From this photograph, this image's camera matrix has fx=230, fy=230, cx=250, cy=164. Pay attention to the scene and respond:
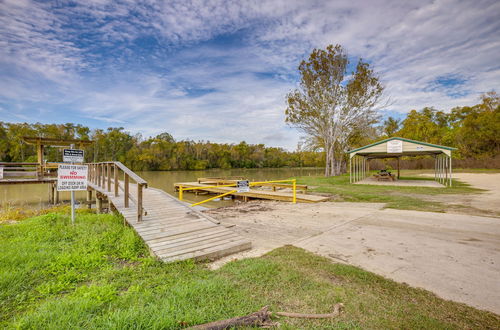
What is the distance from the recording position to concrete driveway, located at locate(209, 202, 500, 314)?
2893 millimetres

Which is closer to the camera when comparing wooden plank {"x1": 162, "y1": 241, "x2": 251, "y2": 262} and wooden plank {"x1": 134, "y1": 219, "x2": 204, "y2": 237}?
wooden plank {"x1": 162, "y1": 241, "x2": 251, "y2": 262}

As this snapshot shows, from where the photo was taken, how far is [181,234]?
452 cm

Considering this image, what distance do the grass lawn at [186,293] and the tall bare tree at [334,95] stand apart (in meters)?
20.7

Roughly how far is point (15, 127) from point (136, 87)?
141 feet

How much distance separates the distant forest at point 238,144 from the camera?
36.6 m

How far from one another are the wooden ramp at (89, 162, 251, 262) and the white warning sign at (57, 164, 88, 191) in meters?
1.13

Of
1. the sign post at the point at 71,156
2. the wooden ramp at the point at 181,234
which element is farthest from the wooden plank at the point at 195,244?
the sign post at the point at 71,156

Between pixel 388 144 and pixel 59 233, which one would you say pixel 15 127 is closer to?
pixel 59 233

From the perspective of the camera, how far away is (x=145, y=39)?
42.3 feet

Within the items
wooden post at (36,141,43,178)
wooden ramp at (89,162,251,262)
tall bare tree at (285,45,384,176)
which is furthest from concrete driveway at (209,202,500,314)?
tall bare tree at (285,45,384,176)

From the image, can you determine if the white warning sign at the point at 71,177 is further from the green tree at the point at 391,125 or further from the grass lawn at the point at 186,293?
the green tree at the point at 391,125

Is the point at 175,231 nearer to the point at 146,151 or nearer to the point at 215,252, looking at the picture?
the point at 215,252

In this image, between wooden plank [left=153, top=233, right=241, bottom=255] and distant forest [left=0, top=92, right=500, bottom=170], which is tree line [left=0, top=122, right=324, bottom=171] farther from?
wooden plank [left=153, top=233, right=241, bottom=255]

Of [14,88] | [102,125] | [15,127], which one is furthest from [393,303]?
[102,125]
